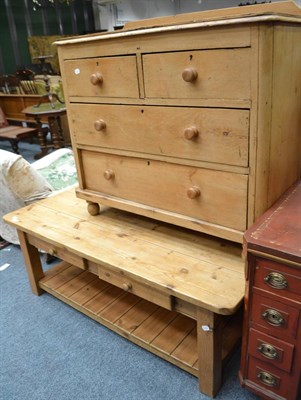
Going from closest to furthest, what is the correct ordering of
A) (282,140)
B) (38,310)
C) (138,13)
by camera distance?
(282,140) → (38,310) → (138,13)

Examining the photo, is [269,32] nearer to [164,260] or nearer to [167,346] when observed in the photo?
[164,260]

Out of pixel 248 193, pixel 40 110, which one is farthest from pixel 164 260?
pixel 40 110

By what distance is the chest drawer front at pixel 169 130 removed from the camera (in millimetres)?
1061

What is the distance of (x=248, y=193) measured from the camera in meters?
1.09

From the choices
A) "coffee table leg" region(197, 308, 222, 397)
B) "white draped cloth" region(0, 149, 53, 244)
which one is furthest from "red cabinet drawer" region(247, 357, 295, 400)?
"white draped cloth" region(0, 149, 53, 244)

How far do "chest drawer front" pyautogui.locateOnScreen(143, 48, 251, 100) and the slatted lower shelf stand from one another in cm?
97

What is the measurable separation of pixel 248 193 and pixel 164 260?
0.40 metres

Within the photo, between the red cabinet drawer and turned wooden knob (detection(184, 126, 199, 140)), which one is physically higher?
turned wooden knob (detection(184, 126, 199, 140))

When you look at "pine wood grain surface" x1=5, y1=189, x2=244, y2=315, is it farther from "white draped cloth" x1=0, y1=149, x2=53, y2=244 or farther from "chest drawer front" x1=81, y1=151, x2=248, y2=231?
"white draped cloth" x1=0, y1=149, x2=53, y2=244

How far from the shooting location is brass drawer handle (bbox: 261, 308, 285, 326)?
98 cm

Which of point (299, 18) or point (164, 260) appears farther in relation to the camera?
point (164, 260)

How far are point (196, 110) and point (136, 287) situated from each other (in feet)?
2.22

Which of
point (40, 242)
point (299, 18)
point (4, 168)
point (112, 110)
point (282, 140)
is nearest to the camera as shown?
point (299, 18)

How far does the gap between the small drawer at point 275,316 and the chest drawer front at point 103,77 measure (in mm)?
827
